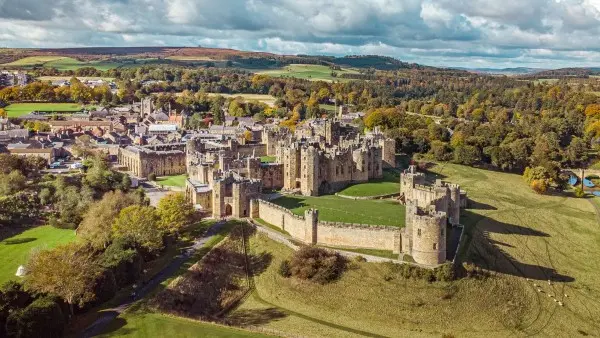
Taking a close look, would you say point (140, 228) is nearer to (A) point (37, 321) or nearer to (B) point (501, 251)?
(A) point (37, 321)

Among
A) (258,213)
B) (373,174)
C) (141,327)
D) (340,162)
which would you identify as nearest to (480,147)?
(373,174)

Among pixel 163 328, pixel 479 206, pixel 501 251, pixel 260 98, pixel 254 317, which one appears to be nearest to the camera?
pixel 163 328

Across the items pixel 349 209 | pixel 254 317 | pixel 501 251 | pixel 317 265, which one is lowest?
pixel 254 317

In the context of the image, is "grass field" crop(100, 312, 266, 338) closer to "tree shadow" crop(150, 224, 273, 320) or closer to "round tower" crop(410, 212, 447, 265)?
"tree shadow" crop(150, 224, 273, 320)

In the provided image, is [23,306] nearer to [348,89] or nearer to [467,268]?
[467,268]

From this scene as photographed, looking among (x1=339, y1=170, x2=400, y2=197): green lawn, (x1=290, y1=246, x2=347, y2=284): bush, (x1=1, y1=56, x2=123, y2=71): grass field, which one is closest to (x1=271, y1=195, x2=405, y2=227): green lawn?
(x1=339, y1=170, x2=400, y2=197): green lawn

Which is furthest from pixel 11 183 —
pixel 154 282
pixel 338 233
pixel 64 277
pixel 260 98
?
pixel 260 98
